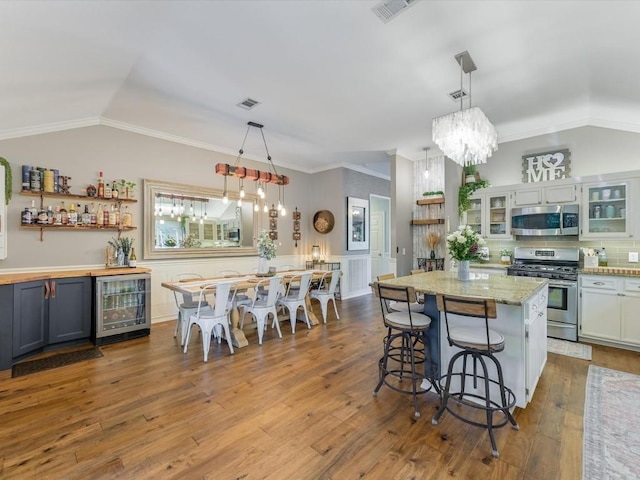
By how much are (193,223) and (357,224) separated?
361 cm

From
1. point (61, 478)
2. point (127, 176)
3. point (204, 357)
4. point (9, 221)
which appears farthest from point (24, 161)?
point (61, 478)

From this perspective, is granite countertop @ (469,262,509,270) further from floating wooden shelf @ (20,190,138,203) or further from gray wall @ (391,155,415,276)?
floating wooden shelf @ (20,190,138,203)

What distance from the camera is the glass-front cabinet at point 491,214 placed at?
473 cm

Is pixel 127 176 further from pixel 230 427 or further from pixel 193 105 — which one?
pixel 230 427

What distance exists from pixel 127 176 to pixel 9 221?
1.46 m

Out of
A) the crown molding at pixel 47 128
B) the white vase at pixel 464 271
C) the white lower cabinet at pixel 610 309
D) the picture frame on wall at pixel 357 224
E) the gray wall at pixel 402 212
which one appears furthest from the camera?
the picture frame on wall at pixel 357 224

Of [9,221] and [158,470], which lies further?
[9,221]

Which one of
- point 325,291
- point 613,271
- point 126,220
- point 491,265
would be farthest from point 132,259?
point 613,271

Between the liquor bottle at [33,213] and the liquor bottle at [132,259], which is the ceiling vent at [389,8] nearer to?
the liquor bottle at [132,259]

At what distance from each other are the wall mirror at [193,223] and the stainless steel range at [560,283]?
15.3 ft

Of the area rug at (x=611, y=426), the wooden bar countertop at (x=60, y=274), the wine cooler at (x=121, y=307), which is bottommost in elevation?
the area rug at (x=611, y=426)

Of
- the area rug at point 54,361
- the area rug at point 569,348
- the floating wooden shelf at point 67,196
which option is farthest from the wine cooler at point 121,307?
the area rug at point 569,348

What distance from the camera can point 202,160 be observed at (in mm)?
5477

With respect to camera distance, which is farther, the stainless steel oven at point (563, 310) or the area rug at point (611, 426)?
the stainless steel oven at point (563, 310)
